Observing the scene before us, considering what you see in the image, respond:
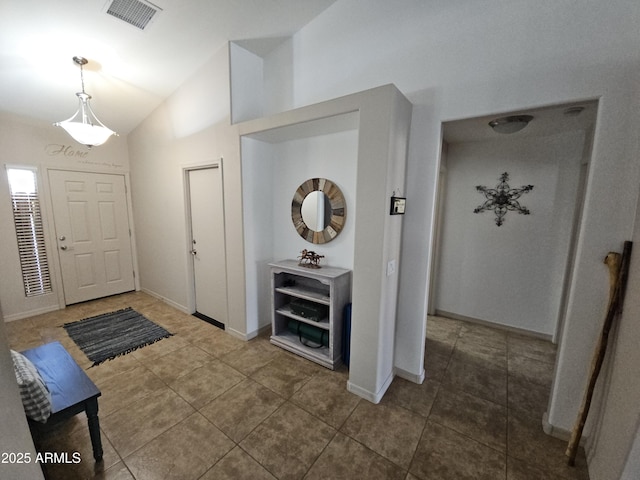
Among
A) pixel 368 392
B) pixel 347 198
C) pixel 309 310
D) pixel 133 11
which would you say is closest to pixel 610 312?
pixel 368 392

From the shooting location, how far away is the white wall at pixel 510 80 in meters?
1.41

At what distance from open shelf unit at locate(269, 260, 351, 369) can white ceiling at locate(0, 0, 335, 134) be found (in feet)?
7.64

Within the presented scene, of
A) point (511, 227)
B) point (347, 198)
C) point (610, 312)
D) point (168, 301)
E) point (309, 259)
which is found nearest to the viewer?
point (610, 312)

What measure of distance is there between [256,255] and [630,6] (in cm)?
314

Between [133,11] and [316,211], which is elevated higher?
[133,11]

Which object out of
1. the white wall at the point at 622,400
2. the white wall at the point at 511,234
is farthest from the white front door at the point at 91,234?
the white wall at the point at 622,400

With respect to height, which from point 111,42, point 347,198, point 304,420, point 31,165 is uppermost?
point 111,42

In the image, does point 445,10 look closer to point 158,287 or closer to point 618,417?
point 618,417

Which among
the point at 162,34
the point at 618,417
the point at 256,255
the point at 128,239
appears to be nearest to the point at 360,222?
the point at 256,255

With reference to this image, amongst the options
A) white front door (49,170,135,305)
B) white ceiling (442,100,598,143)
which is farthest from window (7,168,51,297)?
white ceiling (442,100,598,143)

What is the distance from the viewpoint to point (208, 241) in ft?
10.6

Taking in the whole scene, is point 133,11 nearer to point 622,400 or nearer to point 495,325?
point 622,400

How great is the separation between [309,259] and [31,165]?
12.6 ft

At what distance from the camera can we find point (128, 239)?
14.2ft
